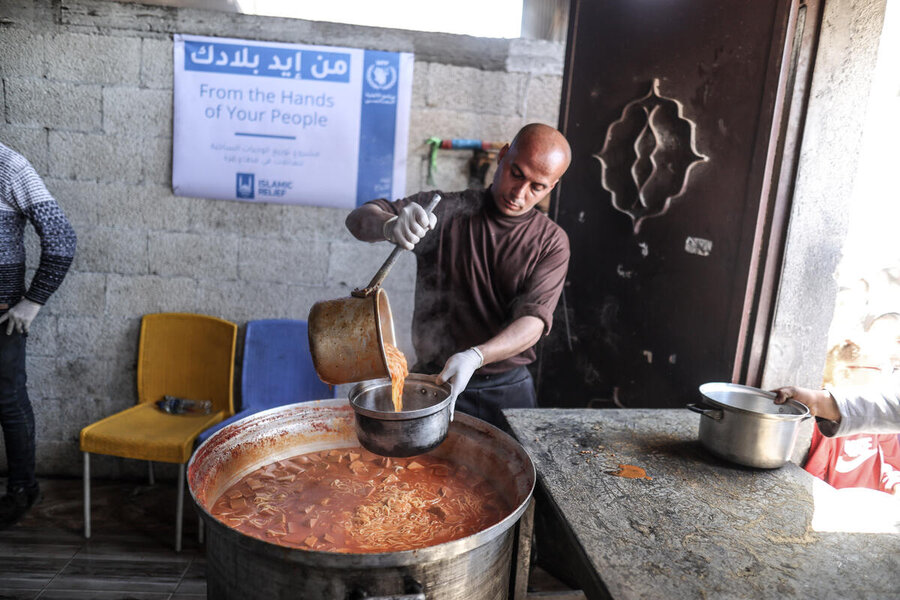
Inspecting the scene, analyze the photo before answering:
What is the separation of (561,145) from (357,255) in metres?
1.80

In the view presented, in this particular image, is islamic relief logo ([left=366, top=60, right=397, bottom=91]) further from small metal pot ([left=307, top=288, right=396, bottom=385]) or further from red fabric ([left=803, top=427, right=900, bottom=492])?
red fabric ([left=803, top=427, right=900, bottom=492])

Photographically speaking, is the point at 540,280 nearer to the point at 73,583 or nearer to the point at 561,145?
the point at 561,145

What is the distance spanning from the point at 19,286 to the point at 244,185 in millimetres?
1441

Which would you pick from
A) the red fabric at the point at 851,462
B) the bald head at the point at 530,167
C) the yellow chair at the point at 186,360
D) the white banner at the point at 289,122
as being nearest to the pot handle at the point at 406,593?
the bald head at the point at 530,167

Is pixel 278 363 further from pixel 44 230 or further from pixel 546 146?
pixel 546 146

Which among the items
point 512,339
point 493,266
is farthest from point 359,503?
point 493,266

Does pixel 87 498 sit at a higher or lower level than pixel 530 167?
lower

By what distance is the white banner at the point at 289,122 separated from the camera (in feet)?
11.8

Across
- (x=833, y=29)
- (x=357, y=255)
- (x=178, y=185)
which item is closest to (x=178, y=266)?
(x=178, y=185)

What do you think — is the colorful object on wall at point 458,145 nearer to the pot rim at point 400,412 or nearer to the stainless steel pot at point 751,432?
the pot rim at point 400,412

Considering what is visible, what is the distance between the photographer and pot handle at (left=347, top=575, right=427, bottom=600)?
1.35 meters

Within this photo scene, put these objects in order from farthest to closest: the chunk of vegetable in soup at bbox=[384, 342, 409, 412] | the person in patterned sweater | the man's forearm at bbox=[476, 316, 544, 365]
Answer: the person in patterned sweater, the man's forearm at bbox=[476, 316, 544, 365], the chunk of vegetable in soup at bbox=[384, 342, 409, 412]

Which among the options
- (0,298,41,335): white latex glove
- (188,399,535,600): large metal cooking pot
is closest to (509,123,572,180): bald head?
(188,399,535,600): large metal cooking pot

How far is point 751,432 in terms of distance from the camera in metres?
1.79
